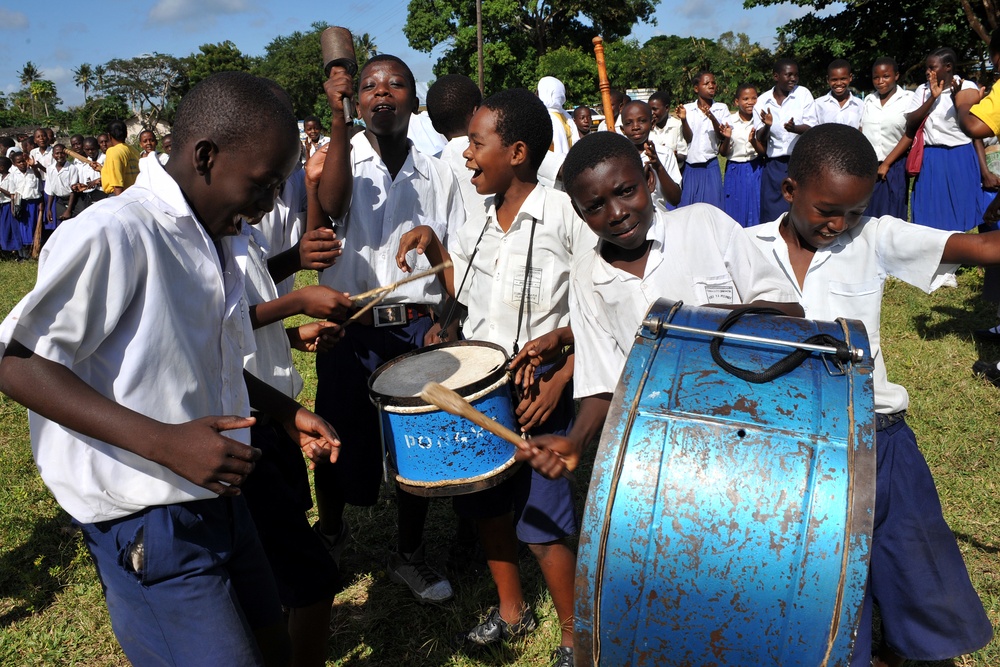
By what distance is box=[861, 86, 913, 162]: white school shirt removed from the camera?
25.8 ft

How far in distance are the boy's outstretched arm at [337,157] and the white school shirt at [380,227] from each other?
114mm

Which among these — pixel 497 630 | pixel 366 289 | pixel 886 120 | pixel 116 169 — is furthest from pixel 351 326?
pixel 116 169

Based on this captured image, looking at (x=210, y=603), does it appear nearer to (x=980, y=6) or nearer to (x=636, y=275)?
(x=636, y=275)

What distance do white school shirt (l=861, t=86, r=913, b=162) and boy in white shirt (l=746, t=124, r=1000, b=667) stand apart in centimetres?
607

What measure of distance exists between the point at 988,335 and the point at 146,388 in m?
6.02

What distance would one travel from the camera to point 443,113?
15.8ft

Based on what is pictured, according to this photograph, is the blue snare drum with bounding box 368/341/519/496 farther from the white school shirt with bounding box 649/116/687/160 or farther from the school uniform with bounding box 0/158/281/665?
the white school shirt with bounding box 649/116/687/160

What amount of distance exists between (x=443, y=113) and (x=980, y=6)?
18716 mm

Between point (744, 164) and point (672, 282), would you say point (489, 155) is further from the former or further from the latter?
point (744, 164)

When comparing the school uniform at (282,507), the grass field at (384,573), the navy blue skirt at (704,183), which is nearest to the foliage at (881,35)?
the navy blue skirt at (704,183)

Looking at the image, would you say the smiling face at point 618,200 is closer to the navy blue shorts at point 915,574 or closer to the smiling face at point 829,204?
the smiling face at point 829,204

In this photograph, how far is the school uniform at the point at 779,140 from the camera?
8570 mm

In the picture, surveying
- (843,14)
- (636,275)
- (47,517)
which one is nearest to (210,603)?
(636,275)

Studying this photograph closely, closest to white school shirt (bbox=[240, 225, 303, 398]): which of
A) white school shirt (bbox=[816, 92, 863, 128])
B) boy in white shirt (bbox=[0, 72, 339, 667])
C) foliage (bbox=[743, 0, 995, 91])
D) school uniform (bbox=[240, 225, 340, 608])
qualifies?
school uniform (bbox=[240, 225, 340, 608])
